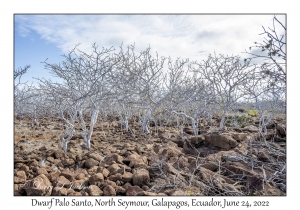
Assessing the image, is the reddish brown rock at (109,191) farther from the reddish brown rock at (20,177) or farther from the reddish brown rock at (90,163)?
the reddish brown rock at (90,163)

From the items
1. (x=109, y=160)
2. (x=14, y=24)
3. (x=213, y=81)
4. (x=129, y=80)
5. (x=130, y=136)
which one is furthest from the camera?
(x=213, y=81)

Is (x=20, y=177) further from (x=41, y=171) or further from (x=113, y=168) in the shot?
(x=113, y=168)

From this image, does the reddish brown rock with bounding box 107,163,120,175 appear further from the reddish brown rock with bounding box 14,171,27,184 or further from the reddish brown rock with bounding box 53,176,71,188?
the reddish brown rock with bounding box 14,171,27,184

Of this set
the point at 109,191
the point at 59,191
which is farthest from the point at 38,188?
the point at 109,191

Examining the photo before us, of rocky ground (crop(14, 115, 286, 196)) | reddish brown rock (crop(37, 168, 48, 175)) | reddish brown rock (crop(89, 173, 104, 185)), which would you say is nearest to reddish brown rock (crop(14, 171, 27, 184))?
rocky ground (crop(14, 115, 286, 196))

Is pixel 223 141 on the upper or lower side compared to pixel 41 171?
upper

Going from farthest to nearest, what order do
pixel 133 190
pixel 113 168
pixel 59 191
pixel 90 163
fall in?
pixel 90 163 < pixel 113 168 < pixel 133 190 < pixel 59 191

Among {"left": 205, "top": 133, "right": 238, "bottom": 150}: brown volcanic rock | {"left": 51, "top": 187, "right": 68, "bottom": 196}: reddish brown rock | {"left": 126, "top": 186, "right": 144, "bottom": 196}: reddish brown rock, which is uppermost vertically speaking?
{"left": 205, "top": 133, "right": 238, "bottom": 150}: brown volcanic rock

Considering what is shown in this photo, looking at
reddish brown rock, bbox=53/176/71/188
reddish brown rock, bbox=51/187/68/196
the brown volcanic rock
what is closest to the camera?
reddish brown rock, bbox=51/187/68/196

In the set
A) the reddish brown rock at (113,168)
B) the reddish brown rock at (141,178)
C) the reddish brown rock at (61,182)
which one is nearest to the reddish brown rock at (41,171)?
the reddish brown rock at (61,182)
